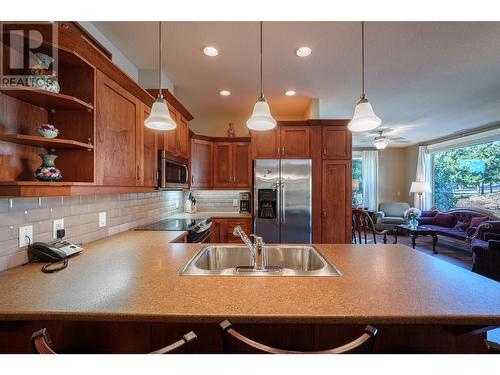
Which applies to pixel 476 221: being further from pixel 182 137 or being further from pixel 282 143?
pixel 182 137

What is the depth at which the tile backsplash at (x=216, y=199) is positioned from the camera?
4.19 metres

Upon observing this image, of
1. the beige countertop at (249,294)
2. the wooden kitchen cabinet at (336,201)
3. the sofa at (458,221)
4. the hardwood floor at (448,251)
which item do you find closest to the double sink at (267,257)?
the beige countertop at (249,294)

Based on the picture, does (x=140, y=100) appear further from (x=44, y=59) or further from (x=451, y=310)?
(x=451, y=310)

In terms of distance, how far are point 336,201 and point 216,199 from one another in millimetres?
2079

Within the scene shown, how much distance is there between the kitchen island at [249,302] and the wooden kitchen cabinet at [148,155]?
0.92m

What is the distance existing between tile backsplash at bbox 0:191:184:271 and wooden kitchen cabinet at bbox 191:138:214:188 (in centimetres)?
103

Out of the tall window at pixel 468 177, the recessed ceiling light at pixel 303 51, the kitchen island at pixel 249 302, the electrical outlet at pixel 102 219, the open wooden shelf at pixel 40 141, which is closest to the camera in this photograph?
the kitchen island at pixel 249 302

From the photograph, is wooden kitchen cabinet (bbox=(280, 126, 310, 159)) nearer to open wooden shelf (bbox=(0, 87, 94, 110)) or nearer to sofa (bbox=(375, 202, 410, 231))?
open wooden shelf (bbox=(0, 87, 94, 110))

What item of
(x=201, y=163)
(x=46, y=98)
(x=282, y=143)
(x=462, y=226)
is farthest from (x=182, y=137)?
(x=462, y=226)

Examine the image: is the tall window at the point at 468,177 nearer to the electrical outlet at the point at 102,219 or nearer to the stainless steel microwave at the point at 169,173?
the stainless steel microwave at the point at 169,173

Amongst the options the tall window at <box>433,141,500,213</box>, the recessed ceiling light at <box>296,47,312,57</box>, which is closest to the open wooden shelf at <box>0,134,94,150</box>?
the recessed ceiling light at <box>296,47,312,57</box>

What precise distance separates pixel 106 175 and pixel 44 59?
68 cm

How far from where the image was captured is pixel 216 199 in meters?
4.20

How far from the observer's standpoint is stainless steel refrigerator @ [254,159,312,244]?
128 inches
